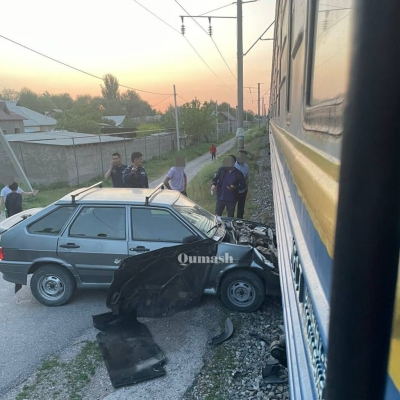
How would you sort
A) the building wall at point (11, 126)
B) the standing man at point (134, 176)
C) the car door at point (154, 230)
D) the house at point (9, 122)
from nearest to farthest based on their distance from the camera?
the car door at point (154, 230) < the standing man at point (134, 176) < the house at point (9, 122) < the building wall at point (11, 126)

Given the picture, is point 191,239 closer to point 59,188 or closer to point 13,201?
point 13,201

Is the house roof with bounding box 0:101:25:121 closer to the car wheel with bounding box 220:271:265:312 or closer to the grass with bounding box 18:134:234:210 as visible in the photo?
the grass with bounding box 18:134:234:210

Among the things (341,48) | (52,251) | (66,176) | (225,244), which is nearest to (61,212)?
(52,251)

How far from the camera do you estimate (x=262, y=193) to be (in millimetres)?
10797

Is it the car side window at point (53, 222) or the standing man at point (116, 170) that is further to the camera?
the standing man at point (116, 170)

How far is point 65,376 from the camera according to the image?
3.34 metres

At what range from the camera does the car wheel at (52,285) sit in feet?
15.0

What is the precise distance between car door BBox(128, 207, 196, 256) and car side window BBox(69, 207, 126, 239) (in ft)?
0.50

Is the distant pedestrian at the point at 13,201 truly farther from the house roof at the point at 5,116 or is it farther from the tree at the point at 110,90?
the tree at the point at 110,90

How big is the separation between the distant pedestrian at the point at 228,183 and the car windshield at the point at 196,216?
59.8 inches

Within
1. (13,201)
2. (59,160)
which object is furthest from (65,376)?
(59,160)

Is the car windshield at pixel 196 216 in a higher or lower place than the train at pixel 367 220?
lower

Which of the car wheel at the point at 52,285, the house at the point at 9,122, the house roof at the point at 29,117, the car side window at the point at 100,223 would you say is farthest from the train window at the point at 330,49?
the house roof at the point at 29,117

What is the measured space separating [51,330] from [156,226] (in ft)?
5.49
